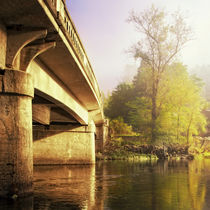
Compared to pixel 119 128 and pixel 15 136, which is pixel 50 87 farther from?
pixel 119 128

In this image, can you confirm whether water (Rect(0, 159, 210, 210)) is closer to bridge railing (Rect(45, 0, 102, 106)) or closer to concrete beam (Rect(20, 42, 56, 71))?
concrete beam (Rect(20, 42, 56, 71))

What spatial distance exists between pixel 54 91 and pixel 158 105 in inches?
1214

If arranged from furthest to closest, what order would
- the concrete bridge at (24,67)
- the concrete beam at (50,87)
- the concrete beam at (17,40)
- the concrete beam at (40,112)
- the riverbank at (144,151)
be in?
the riverbank at (144,151) < the concrete beam at (40,112) < the concrete beam at (50,87) < the concrete beam at (17,40) < the concrete bridge at (24,67)

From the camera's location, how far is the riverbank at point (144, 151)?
39156mm

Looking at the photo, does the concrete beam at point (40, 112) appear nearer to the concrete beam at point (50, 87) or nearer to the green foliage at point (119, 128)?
the concrete beam at point (50, 87)

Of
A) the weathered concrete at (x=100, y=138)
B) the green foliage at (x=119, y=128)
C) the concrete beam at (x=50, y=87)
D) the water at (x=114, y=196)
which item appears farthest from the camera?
the green foliage at (x=119, y=128)

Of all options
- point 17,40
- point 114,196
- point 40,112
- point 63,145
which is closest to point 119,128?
point 63,145

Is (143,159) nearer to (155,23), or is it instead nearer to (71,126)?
(71,126)

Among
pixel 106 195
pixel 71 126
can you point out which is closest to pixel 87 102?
pixel 71 126

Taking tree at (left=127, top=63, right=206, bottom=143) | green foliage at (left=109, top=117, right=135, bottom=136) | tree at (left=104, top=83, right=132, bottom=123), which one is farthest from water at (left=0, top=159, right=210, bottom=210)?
tree at (left=104, top=83, right=132, bottom=123)

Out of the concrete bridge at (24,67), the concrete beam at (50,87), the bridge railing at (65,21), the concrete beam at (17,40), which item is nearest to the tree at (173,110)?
the concrete beam at (50,87)

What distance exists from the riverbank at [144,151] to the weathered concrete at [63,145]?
396 inches

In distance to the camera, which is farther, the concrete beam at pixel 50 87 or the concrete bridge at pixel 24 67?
the concrete beam at pixel 50 87

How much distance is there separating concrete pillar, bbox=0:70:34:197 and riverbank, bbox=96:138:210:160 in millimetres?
27445
